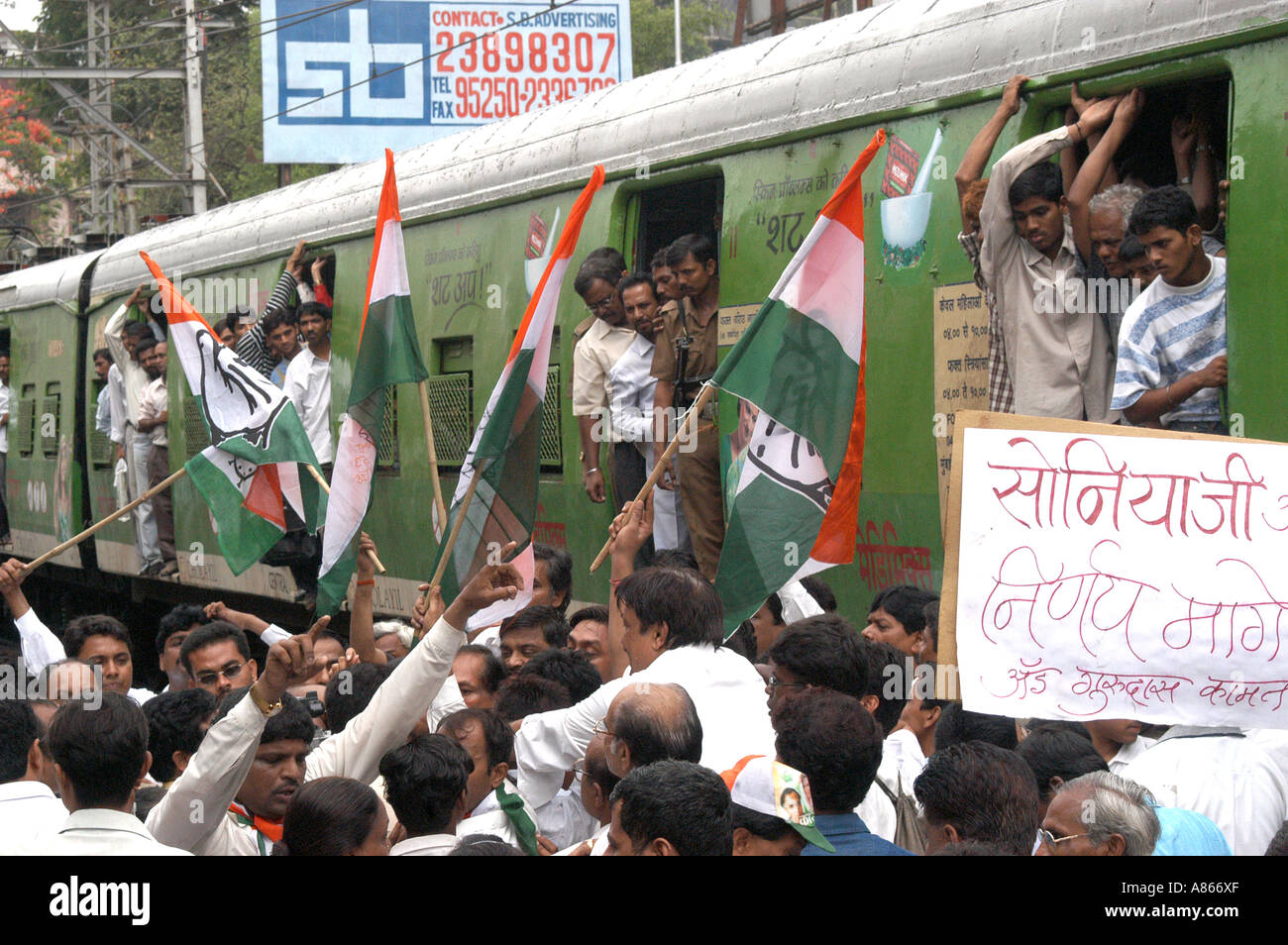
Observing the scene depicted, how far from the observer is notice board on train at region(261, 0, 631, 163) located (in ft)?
75.7

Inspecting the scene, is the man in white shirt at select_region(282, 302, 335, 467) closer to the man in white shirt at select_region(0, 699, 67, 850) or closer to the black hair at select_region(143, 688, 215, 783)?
the black hair at select_region(143, 688, 215, 783)

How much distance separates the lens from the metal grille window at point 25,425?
51.8ft

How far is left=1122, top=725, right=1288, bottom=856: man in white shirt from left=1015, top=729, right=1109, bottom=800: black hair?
103 millimetres

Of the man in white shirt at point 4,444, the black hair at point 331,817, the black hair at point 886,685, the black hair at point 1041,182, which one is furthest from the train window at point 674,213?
the man in white shirt at point 4,444

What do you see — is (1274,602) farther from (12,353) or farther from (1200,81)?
(12,353)

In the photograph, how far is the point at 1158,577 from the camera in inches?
138

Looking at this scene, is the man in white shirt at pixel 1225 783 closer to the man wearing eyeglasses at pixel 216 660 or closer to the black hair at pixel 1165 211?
the black hair at pixel 1165 211

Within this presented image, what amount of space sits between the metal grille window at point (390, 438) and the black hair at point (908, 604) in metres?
4.68

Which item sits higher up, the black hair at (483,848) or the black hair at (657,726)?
the black hair at (657,726)

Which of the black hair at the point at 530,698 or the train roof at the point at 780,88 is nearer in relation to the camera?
the black hair at the point at 530,698

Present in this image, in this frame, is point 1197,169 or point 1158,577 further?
point 1197,169

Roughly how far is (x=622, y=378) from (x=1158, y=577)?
3617mm
